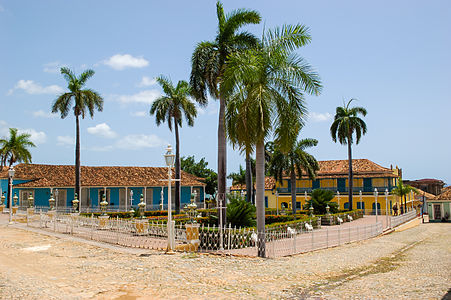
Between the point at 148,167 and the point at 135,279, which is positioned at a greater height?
the point at 148,167

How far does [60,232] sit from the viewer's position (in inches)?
706

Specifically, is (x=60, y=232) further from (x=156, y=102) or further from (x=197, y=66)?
(x=156, y=102)

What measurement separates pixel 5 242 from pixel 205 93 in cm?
1028

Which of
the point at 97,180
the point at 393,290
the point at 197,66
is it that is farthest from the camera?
the point at 97,180

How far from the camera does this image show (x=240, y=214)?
56.2 feet

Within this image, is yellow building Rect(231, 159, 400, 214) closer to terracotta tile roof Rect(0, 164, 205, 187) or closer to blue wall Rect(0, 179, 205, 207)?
blue wall Rect(0, 179, 205, 207)

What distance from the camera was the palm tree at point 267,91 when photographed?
12.4m

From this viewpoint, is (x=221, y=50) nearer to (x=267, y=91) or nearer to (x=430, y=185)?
(x=267, y=91)

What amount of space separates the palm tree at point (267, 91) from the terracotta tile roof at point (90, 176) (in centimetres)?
2656

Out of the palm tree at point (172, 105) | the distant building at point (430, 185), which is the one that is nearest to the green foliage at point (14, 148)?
the palm tree at point (172, 105)

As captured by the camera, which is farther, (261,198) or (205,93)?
(205,93)

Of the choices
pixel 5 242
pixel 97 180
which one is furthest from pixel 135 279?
pixel 97 180

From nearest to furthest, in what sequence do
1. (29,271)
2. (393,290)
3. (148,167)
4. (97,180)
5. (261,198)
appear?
(393,290)
(29,271)
(261,198)
(97,180)
(148,167)

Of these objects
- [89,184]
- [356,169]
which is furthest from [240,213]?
[356,169]
